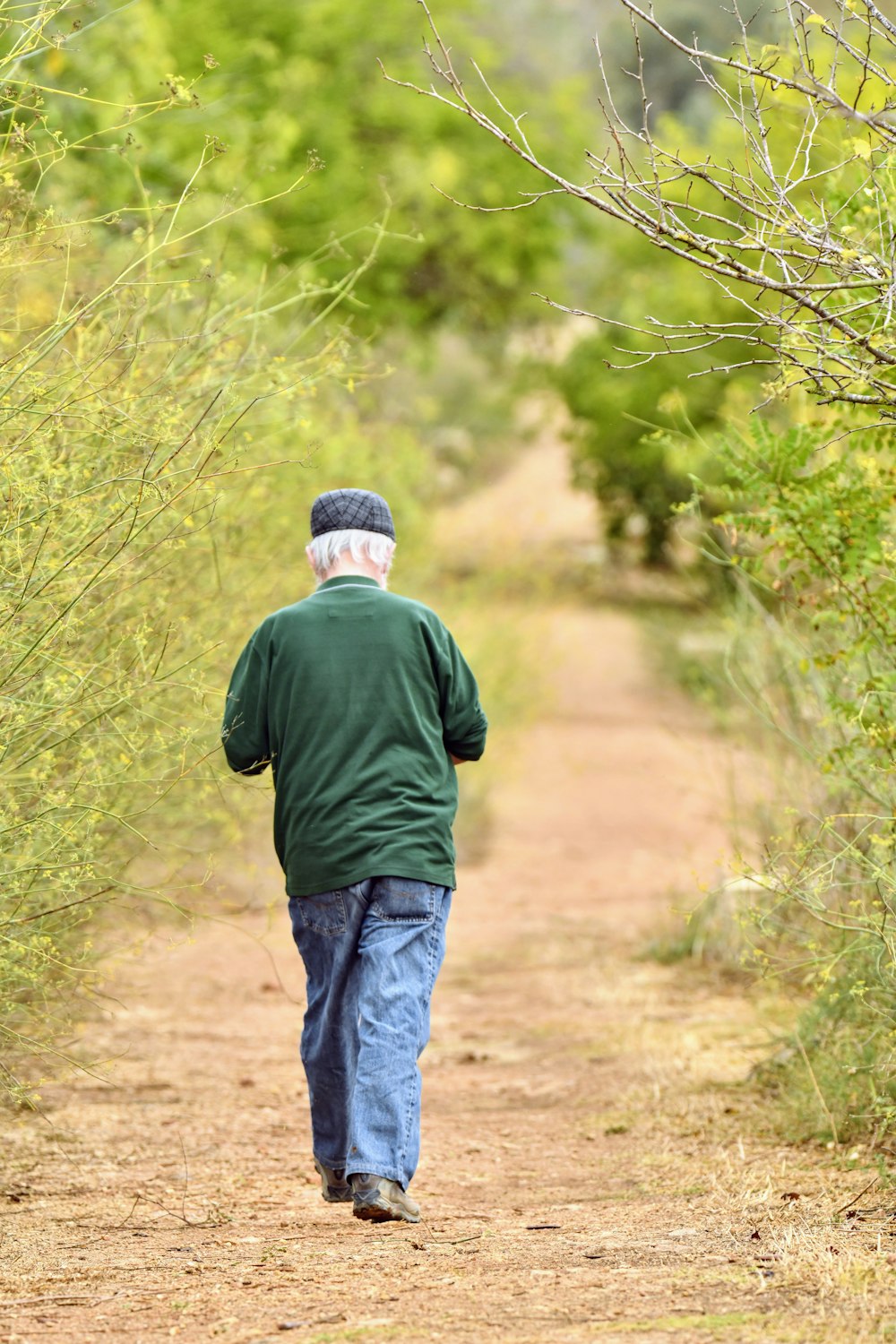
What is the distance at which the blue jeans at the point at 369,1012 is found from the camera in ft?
13.4

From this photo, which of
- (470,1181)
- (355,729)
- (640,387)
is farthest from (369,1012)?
(640,387)

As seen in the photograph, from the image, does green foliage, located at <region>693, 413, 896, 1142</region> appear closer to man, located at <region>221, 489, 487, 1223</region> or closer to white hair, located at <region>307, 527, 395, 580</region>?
man, located at <region>221, 489, 487, 1223</region>

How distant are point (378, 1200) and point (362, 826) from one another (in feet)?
2.92

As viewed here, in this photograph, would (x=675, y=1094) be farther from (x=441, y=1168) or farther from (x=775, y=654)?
→ (x=775, y=654)

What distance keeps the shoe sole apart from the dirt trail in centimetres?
4

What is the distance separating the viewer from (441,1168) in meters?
5.12

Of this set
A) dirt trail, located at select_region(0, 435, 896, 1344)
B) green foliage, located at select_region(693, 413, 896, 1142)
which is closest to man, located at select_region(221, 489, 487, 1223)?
dirt trail, located at select_region(0, 435, 896, 1344)

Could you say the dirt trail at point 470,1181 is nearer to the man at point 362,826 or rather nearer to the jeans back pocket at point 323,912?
the man at point 362,826

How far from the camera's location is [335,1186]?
424 cm

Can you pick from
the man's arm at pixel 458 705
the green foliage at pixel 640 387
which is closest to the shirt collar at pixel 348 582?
the man's arm at pixel 458 705

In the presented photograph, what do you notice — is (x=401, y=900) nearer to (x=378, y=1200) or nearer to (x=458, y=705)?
(x=458, y=705)

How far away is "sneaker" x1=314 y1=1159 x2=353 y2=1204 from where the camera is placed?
4223mm

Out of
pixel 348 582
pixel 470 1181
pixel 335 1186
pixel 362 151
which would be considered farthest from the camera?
pixel 362 151

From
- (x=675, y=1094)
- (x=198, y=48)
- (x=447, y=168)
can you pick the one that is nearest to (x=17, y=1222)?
(x=675, y=1094)
